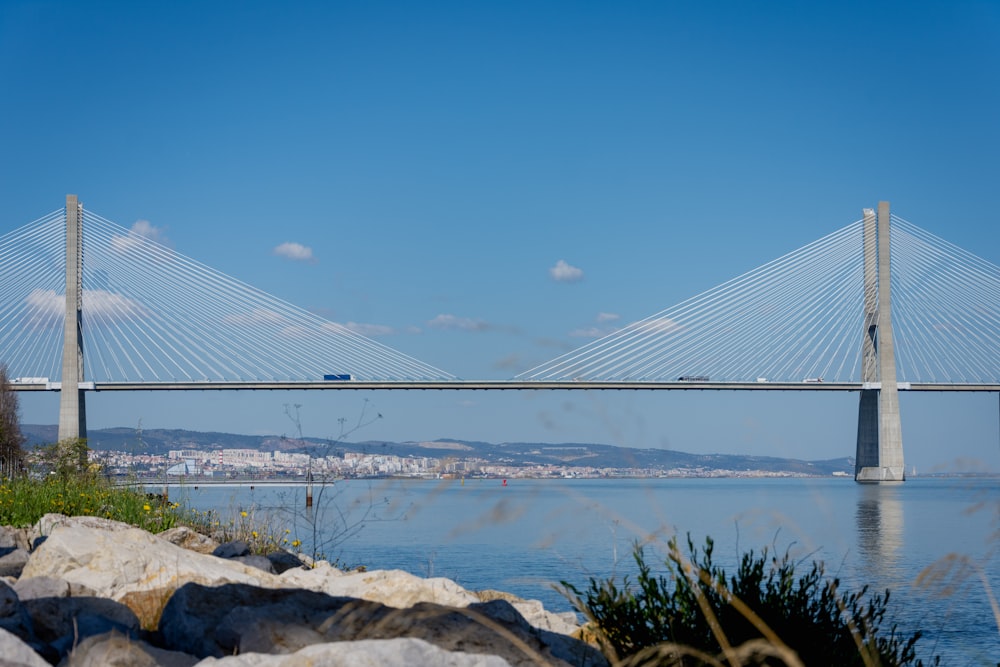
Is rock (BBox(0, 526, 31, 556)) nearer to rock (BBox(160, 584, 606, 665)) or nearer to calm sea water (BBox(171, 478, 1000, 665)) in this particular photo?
calm sea water (BBox(171, 478, 1000, 665))

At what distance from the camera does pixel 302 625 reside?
3289 millimetres

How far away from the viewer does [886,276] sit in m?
50.2

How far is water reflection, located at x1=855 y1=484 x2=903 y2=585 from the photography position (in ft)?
56.5

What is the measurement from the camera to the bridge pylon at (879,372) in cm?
4897

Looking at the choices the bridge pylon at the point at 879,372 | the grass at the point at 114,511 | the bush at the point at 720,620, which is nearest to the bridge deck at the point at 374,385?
the bridge pylon at the point at 879,372

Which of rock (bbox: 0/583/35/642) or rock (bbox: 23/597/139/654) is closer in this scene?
rock (bbox: 0/583/35/642)

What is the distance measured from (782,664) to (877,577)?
44.3 feet

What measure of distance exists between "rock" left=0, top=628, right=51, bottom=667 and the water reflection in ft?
46.1

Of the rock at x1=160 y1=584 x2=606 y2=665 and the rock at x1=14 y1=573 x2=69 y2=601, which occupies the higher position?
the rock at x1=160 y1=584 x2=606 y2=665

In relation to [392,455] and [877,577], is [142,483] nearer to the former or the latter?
[392,455]

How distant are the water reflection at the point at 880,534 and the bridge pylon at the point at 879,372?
3.78 meters

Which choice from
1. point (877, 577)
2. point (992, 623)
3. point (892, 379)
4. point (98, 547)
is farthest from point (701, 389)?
point (98, 547)

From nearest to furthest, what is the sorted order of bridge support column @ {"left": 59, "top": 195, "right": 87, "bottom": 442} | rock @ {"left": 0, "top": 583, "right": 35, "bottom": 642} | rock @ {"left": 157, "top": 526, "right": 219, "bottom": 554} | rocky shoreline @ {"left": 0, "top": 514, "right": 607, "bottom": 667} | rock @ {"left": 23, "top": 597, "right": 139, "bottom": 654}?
1. rocky shoreline @ {"left": 0, "top": 514, "right": 607, "bottom": 667}
2. rock @ {"left": 0, "top": 583, "right": 35, "bottom": 642}
3. rock @ {"left": 23, "top": 597, "right": 139, "bottom": 654}
4. rock @ {"left": 157, "top": 526, "right": 219, "bottom": 554}
5. bridge support column @ {"left": 59, "top": 195, "right": 87, "bottom": 442}

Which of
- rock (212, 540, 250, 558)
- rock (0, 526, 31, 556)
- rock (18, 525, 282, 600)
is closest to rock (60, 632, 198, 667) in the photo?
rock (18, 525, 282, 600)
